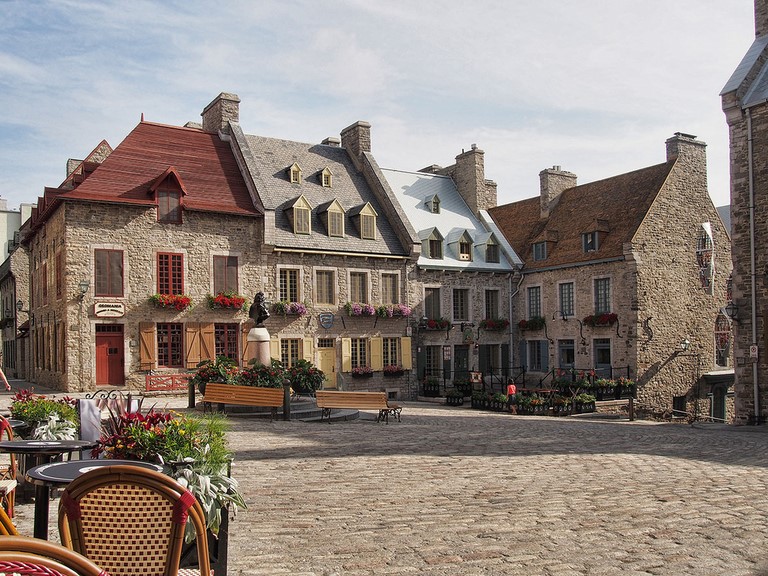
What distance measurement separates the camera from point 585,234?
29.9 metres

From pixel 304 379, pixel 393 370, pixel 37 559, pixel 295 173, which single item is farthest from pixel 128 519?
pixel 295 173

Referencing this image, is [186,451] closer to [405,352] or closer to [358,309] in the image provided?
[358,309]

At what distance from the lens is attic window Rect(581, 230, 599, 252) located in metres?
29.4

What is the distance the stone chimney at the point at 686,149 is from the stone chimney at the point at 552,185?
5662 mm

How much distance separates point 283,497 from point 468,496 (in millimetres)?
2147

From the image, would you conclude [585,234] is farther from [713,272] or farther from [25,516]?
[25,516]

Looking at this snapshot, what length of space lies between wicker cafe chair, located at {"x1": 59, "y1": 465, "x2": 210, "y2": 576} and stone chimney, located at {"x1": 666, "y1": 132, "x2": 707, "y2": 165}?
29.0 meters

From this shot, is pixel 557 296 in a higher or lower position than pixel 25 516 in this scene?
higher

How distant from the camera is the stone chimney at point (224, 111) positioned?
2933 centimetres

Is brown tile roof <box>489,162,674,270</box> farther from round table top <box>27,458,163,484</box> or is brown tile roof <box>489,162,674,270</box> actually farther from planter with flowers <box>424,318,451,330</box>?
round table top <box>27,458,163,484</box>

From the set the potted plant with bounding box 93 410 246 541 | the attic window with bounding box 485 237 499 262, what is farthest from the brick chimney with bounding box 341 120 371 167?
the potted plant with bounding box 93 410 246 541

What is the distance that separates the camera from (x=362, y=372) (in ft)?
93.6

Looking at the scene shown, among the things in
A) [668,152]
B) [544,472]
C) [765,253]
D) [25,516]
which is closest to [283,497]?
[25,516]

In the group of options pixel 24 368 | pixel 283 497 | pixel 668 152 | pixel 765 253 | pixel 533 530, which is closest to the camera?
pixel 533 530
